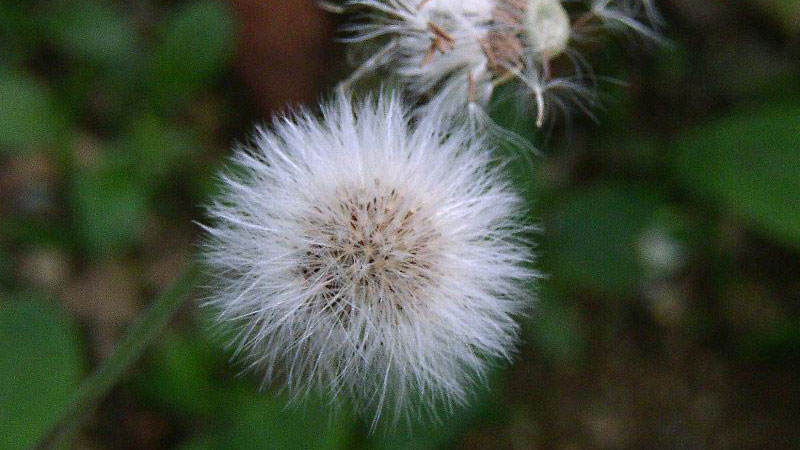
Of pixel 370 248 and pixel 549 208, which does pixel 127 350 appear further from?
pixel 549 208

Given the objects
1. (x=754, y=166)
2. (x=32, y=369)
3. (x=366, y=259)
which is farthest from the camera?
(x=754, y=166)

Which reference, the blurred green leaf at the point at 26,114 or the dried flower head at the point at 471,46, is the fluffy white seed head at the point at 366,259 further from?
the blurred green leaf at the point at 26,114

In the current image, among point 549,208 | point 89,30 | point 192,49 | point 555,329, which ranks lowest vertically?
point 555,329

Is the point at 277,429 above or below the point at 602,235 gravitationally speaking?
above

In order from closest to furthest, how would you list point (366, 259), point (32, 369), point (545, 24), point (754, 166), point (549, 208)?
point (366, 259) < point (545, 24) < point (32, 369) < point (754, 166) < point (549, 208)

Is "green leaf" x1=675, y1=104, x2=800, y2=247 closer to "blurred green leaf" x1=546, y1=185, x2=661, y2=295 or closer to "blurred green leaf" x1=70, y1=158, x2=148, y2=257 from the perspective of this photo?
"blurred green leaf" x1=546, y1=185, x2=661, y2=295

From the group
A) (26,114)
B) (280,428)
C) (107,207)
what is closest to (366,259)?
(280,428)
